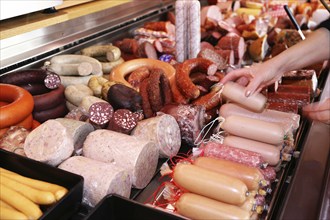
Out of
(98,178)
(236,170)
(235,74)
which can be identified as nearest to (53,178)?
(98,178)

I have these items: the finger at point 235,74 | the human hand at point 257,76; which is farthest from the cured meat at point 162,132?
the finger at point 235,74

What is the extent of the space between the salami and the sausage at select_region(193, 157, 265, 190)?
0.61m

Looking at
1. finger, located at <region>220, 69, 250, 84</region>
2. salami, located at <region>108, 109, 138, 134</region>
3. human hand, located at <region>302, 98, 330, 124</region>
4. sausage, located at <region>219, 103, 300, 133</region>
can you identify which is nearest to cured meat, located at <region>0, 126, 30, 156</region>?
salami, located at <region>108, 109, 138, 134</region>

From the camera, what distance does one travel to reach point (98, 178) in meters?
1.88

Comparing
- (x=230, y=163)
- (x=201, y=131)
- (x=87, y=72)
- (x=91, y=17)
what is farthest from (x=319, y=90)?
(x=91, y=17)

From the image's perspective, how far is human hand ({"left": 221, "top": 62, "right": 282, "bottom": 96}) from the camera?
2.42 m

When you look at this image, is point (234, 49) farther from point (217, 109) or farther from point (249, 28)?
point (217, 109)

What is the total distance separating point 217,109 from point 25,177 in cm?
157

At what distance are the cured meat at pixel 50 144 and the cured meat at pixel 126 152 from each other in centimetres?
14

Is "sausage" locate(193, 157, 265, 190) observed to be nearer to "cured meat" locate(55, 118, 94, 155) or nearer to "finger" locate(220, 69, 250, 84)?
"cured meat" locate(55, 118, 94, 155)

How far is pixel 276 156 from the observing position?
2.15 m

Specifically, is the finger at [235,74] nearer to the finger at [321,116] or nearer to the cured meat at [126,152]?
the finger at [321,116]

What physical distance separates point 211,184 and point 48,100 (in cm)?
147

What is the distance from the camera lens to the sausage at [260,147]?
2160 millimetres
